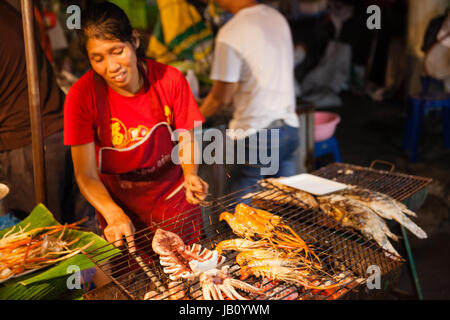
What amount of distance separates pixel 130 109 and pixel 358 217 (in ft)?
5.34

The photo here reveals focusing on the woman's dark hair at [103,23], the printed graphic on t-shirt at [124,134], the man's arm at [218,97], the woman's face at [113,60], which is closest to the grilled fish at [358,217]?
the printed graphic on t-shirt at [124,134]

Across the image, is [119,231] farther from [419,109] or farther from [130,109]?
[419,109]

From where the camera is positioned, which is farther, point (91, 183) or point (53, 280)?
point (91, 183)

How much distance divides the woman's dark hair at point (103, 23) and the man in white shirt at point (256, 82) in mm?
1358

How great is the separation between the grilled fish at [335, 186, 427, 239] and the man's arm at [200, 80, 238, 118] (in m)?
1.45

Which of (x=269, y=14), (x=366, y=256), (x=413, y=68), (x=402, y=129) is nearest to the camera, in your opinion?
(x=366, y=256)

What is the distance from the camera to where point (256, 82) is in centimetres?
356

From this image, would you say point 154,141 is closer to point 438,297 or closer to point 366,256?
point 366,256

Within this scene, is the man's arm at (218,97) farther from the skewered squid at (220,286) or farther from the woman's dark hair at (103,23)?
the skewered squid at (220,286)

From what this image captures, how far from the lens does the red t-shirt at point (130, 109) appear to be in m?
2.28

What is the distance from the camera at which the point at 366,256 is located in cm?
207

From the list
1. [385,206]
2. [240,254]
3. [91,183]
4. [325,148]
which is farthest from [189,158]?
[325,148]
